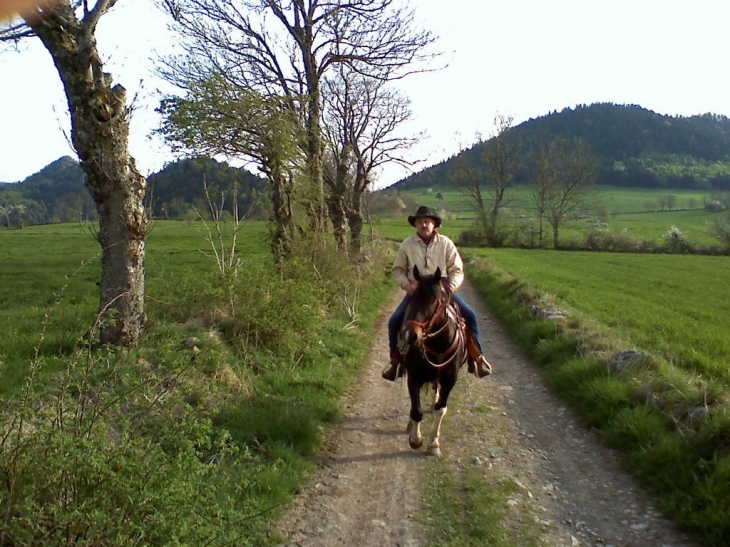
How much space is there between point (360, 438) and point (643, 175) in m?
116

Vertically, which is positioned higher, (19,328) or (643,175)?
(643,175)

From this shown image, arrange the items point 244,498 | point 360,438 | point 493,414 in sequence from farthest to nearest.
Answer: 1. point 493,414
2. point 360,438
3. point 244,498

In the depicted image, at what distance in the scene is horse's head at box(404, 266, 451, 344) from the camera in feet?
17.8

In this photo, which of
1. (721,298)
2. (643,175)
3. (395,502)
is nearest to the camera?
(395,502)

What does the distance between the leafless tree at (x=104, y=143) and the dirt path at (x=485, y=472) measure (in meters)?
3.39

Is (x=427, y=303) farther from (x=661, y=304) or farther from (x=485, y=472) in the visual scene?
(x=661, y=304)

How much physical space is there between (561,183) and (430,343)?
168ft

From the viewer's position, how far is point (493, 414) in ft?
23.2

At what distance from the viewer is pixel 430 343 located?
572 centimetres

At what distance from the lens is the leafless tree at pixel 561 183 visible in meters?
51.3

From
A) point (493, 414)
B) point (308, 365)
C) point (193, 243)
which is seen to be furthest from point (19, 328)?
point (193, 243)

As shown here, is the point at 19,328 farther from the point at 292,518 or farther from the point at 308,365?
the point at 292,518

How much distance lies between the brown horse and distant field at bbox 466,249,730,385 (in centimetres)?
454

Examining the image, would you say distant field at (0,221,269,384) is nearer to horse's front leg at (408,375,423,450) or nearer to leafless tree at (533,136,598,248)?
horse's front leg at (408,375,423,450)
